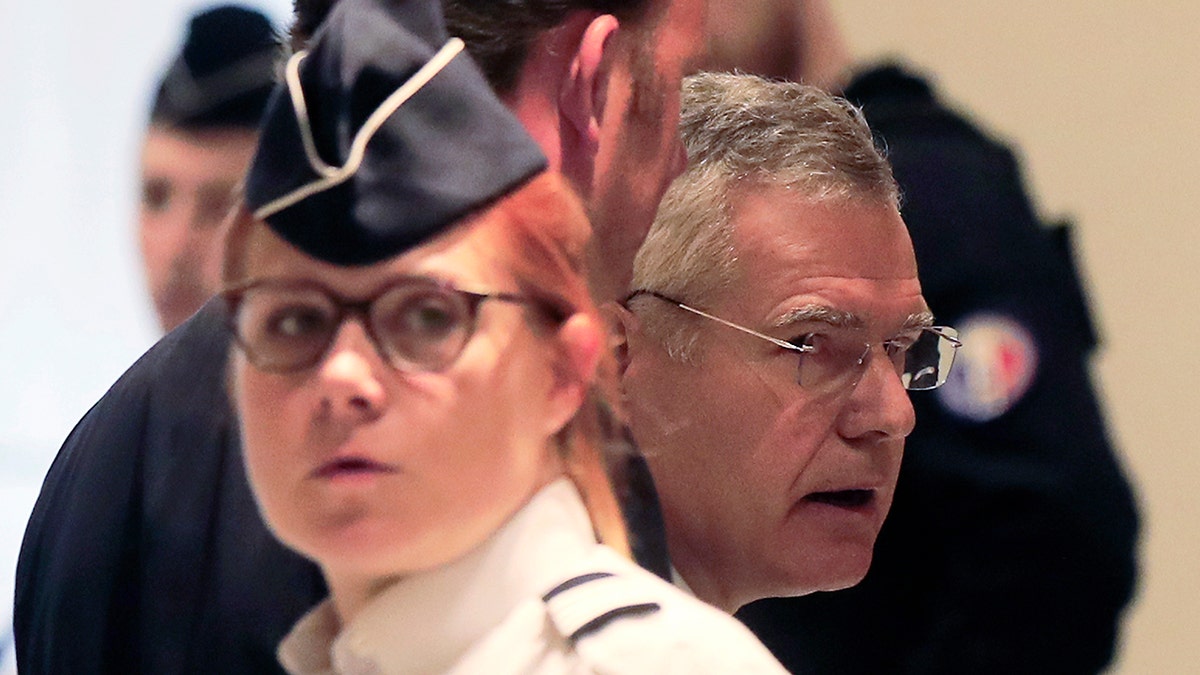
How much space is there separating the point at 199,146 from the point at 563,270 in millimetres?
265

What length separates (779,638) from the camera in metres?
0.88

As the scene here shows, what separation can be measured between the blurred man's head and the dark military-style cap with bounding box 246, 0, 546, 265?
0.22 feet

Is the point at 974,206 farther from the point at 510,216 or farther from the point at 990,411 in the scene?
the point at 510,216

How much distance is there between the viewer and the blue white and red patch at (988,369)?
3.35 feet

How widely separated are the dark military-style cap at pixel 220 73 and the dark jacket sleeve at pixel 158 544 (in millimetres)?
119

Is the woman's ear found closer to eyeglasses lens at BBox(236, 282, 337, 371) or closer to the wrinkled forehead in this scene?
eyeglasses lens at BBox(236, 282, 337, 371)

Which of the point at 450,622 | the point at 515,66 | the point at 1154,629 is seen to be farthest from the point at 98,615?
the point at 1154,629

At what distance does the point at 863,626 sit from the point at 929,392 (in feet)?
0.51

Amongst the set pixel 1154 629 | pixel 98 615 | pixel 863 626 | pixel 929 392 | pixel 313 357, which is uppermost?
pixel 313 357

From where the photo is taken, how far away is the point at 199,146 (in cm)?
87

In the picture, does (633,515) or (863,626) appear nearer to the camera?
(633,515)

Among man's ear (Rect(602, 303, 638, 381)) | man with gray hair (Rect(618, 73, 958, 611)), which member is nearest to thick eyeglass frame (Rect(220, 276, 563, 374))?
man's ear (Rect(602, 303, 638, 381))

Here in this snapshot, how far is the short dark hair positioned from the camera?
78 centimetres

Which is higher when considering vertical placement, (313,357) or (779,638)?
(313,357)
